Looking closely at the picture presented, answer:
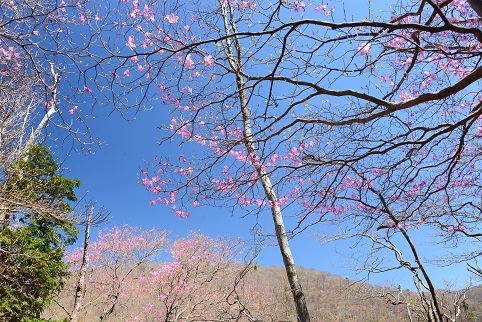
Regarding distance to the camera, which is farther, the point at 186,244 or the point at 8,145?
the point at 186,244

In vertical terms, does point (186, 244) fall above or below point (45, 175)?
below

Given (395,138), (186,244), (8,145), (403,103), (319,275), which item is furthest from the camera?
(319,275)

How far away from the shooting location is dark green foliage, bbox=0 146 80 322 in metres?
7.75

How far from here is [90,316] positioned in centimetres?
1955

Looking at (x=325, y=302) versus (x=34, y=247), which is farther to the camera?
(x=325, y=302)

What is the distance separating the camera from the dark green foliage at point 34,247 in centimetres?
775

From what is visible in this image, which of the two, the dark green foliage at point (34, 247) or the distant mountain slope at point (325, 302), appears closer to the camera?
the dark green foliage at point (34, 247)

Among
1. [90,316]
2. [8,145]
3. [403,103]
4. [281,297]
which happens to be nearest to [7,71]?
[8,145]

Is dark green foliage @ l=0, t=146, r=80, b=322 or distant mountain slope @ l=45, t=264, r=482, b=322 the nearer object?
dark green foliage @ l=0, t=146, r=80, b=322

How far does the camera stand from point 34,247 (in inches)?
354

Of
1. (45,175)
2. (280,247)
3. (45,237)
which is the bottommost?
(280,247)

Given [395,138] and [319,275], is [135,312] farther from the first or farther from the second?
[319,275]

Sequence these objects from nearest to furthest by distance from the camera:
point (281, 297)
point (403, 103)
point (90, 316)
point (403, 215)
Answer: point (403, 103)
point (403, 215)
point (90, 316)
point (281, 297)

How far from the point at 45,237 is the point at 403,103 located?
10.0 meters
